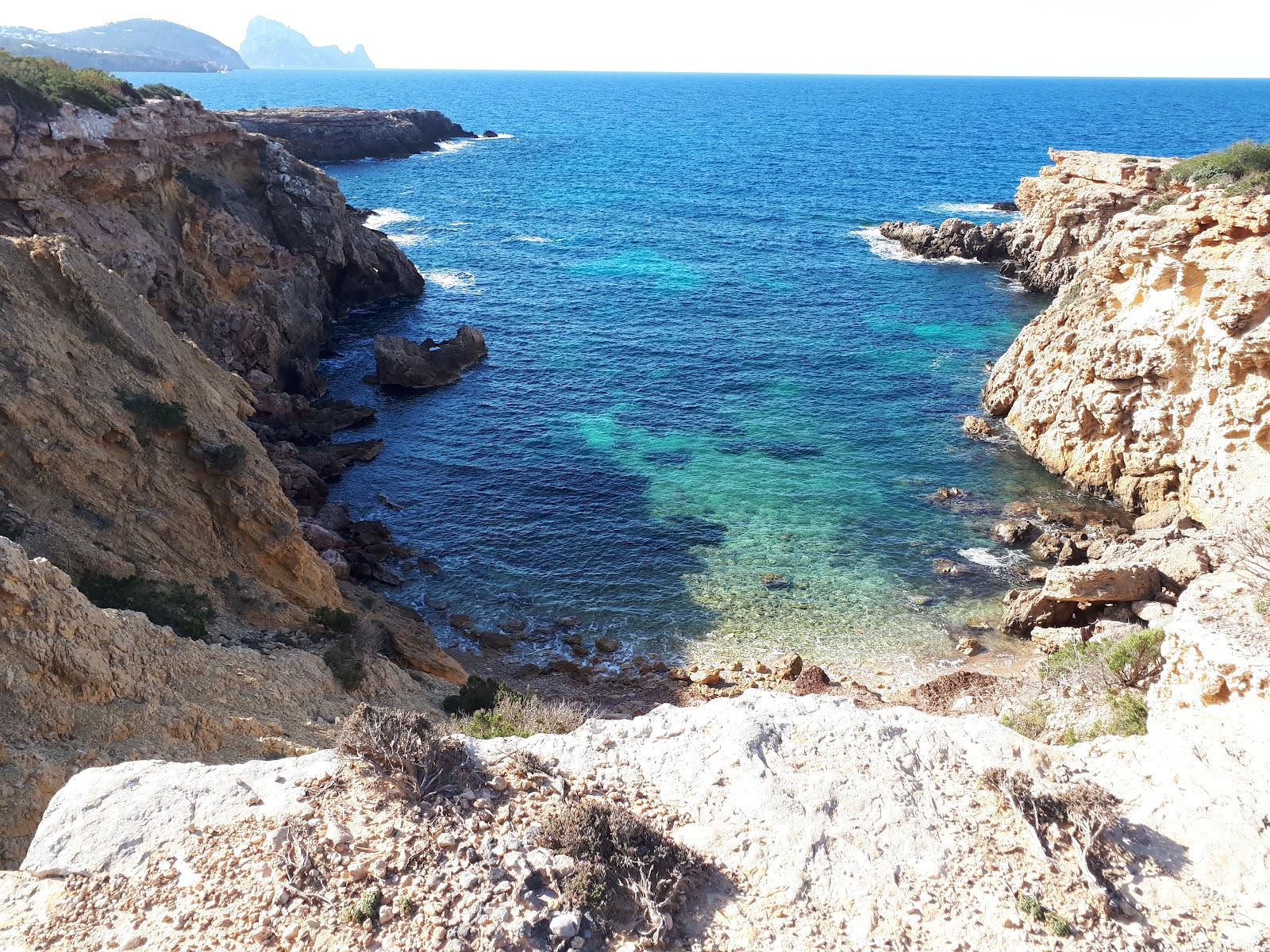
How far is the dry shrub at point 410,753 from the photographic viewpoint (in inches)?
452

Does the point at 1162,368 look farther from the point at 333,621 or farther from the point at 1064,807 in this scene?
the point at 333,621

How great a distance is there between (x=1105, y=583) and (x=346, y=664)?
23.8 meters

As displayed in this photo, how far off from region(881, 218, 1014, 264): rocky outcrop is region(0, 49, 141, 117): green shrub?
209ft

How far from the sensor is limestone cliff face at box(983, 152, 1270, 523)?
31.8m

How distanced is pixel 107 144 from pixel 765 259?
51.9m

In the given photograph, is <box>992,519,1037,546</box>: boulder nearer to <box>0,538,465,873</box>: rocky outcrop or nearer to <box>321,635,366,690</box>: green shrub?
<box>321,635,366,690</box>: green shrub

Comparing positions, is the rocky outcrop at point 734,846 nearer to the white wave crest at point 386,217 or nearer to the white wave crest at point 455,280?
the white wave crest at point 455,280

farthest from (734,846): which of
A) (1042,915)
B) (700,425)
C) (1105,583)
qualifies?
(700,425)

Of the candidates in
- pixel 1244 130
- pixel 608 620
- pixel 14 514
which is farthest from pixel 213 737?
pixel 1244 130

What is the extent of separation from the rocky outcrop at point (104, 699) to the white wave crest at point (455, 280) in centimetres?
5488

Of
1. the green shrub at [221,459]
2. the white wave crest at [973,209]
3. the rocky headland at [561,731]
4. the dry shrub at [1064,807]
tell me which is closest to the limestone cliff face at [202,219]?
the green shrub at [221,459]

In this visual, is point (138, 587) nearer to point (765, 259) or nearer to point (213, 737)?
point (213, 737)

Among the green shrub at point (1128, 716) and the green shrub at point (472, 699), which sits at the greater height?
the green shrub at point (1128, 716)

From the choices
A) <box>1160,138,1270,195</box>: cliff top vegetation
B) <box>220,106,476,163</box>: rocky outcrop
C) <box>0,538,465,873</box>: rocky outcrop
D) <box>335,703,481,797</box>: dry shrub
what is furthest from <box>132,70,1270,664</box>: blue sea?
<box>220,106,476,163</box>: rocky outcrop
